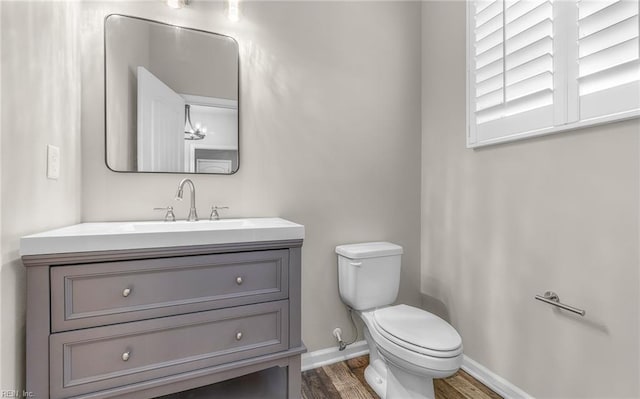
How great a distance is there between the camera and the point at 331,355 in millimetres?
1957

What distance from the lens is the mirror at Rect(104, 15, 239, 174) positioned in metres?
1.53

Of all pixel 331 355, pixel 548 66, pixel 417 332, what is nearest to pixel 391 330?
pixel 417 332

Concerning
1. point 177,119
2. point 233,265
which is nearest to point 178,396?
point 233,265

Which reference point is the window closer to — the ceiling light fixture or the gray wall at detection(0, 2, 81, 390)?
the ceiling light fixture

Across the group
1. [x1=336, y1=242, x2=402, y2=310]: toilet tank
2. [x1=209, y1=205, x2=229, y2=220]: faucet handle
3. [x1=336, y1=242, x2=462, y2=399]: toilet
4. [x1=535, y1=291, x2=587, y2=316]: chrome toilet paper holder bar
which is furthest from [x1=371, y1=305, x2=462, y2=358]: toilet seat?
[x1=209, y1=205, x2=229, y2=220]: faucet handle

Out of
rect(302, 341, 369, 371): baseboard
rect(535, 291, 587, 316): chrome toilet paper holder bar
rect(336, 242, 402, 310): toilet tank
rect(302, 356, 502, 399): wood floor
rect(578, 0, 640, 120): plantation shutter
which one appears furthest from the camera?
rect(302, 341, 369, 371): baseboard

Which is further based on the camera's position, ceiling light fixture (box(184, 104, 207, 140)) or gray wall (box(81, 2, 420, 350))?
ceiling light fixture (box(184, 104, 207, 140))

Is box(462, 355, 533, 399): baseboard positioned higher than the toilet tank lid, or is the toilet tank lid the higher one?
the toilet tank lid

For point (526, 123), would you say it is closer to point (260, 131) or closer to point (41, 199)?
point (260, 131)

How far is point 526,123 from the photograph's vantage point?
1.50 metres

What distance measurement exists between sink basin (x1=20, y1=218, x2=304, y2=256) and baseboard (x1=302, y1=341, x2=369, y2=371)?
96cm

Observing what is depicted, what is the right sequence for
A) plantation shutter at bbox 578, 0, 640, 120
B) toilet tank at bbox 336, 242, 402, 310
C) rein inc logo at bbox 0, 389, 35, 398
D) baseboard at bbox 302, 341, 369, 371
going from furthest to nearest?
baseboard at bbox 302, 341, 369, 371 → toilet tank at bbox 336, 242, 402, 310 → plantation shutter at bbox 578, 0, 640, 120 → rein inc logo at bbox 0, 389, 35, 398

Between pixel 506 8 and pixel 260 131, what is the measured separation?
1.43m

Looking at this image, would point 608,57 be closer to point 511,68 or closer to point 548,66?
point 548,66
